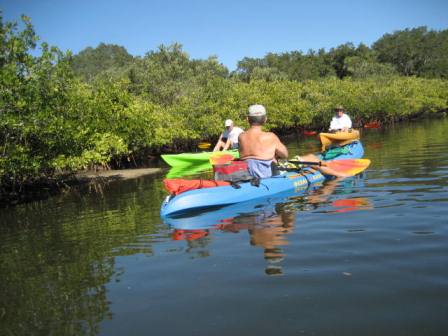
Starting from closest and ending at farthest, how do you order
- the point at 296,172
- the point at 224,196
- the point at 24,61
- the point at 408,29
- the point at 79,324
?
the point at 79,324, the point at 224,196, the point at 296,172, the point at 24,61, the point at 408,29

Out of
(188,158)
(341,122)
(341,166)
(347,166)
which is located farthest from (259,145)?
(188,158)

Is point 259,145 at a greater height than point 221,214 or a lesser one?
greater

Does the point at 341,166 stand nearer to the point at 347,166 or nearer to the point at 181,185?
the point at 347,166

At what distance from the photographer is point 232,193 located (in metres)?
8.04

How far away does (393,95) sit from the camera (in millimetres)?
47312

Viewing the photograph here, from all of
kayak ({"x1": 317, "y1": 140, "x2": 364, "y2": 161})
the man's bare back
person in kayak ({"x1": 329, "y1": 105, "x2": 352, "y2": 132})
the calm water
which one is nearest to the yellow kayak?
kayak ({"x1": 317, "y1": 140, "x2": 364, "y2": 161})

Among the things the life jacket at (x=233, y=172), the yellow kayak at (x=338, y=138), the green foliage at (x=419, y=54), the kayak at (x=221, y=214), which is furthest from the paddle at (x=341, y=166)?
the green foliage at (x=419, y=54)

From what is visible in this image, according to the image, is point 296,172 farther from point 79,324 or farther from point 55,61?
point 55,61

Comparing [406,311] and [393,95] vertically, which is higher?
[393,95]

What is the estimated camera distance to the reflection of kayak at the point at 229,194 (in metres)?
7.49

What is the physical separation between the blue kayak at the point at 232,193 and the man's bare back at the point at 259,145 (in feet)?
1.89

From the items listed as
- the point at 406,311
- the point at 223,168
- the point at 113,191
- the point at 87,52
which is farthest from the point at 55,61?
the point at 87,52

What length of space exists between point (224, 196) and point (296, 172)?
2633 millimetres

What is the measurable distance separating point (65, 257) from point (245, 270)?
272 centimetres
